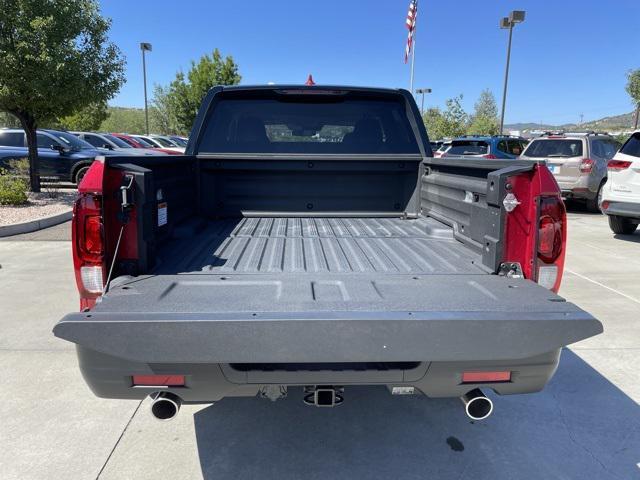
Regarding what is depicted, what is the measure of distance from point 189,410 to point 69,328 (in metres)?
1.56

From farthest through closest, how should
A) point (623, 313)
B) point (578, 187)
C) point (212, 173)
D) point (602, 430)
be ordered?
point (578, 187) → point (623, 313) → point (212, 173) → point (602, 430)

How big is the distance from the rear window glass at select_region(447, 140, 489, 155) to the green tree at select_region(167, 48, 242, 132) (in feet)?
89.7

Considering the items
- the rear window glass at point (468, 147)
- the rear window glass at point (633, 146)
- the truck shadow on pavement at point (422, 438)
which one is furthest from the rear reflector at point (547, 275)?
the rear window glass at point (468, 147)

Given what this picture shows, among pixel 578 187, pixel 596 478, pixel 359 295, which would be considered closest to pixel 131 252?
pixel 359 295

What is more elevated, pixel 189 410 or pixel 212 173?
pixel 212 173

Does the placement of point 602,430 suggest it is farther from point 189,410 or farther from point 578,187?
point 578,187

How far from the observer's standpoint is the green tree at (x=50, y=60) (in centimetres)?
1033

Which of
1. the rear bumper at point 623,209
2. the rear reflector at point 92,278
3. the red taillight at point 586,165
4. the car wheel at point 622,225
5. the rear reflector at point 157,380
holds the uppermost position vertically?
the red taillight at point 586,165

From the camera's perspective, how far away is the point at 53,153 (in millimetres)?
13648

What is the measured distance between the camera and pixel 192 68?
37844mm

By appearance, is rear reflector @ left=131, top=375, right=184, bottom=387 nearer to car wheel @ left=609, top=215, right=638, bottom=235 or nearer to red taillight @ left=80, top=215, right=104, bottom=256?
red taillight @ left=80, top=215, right=104, bottom=256

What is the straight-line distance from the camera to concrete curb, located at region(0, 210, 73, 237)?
28.0 ft

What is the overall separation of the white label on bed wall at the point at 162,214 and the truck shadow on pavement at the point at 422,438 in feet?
3.96

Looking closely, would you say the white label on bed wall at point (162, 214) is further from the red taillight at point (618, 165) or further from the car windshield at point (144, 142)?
the car windshield at point (144, 142)
